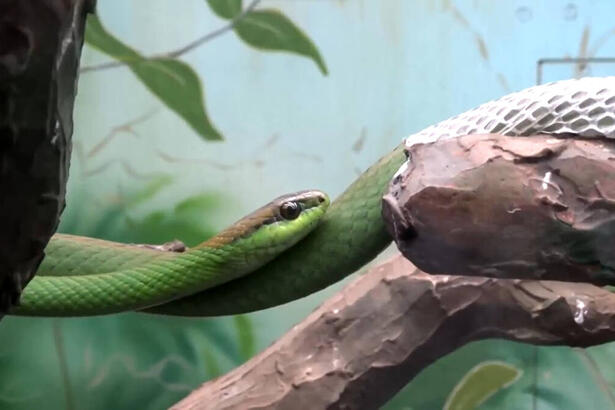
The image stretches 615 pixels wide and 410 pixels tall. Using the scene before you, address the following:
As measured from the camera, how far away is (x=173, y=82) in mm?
2107

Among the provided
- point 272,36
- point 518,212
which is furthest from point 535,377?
point 518,212

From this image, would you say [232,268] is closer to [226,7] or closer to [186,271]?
[186,271]

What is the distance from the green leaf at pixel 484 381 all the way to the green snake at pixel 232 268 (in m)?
1.10

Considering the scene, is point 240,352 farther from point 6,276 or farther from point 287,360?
point 6,276

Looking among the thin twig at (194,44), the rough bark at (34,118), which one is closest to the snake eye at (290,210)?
the rough bark at (34,118)

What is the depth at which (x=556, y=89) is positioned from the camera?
33.7 inches

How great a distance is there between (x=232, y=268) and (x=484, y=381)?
48.0 inches

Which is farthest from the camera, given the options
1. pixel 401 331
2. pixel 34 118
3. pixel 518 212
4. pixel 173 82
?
pixel 173 82

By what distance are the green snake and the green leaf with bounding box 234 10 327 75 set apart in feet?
3.26

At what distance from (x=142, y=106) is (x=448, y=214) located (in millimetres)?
1536

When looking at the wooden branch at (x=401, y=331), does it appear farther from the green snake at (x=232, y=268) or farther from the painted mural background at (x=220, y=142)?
the painted mural background at (x=220, y=142)

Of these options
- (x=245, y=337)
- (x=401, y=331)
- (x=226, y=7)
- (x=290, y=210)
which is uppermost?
(x=226, y=7)

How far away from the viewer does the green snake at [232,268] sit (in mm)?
1086

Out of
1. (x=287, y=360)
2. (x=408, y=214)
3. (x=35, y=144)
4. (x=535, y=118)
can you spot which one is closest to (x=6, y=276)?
(x=35, y=144)
